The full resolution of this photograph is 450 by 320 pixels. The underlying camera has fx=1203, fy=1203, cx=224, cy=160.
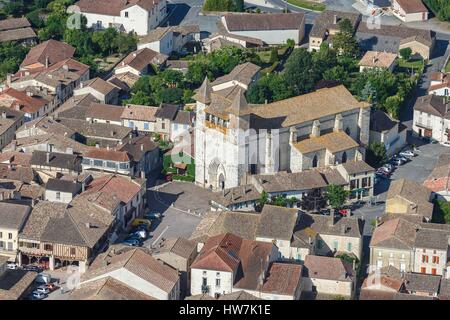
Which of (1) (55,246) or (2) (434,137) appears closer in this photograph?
(1) (55,246)

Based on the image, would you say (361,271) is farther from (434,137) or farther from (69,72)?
(69,72)

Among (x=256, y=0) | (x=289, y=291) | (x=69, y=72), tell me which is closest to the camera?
(x=289, y=291)

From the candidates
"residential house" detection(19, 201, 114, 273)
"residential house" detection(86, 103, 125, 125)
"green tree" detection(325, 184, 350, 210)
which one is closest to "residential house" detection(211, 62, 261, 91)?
"residential house" detection(86, 103, 125, 125)

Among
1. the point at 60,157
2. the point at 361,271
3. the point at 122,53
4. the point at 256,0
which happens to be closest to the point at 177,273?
the point at 361,271

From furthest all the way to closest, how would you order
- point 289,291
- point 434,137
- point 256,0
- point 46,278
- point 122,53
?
1. point 256,0
2. point 122,53
3. point 434,137
4. point 46,278
5. point 289,291

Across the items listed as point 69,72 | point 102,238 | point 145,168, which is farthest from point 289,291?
point 69,72

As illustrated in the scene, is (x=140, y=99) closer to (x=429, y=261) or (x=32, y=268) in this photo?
(x=32, y=268)

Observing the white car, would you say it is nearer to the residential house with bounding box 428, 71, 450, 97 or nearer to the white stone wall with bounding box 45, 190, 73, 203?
the residential house with bounding box 428, 71, 450, 97
